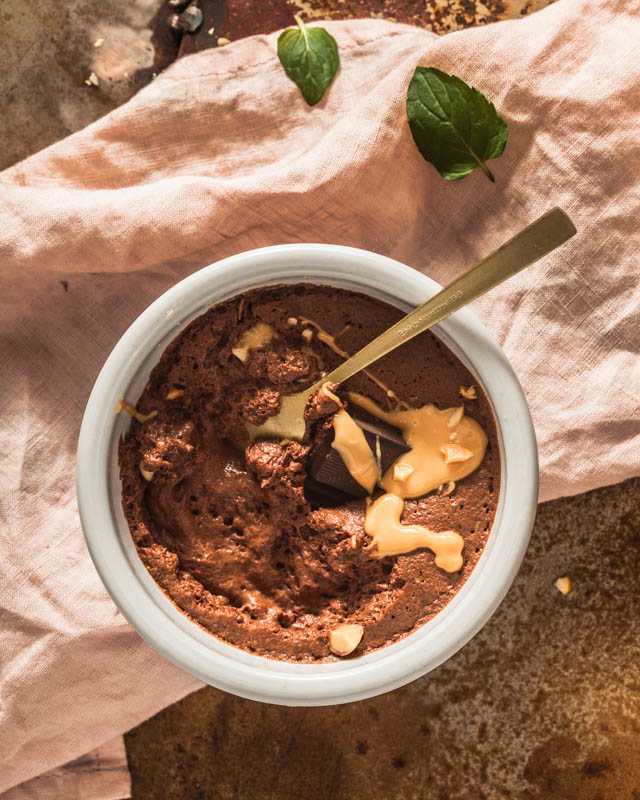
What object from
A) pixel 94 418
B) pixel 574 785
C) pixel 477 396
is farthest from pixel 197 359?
pixel 574 785

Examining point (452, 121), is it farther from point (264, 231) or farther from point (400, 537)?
point (400, 537)

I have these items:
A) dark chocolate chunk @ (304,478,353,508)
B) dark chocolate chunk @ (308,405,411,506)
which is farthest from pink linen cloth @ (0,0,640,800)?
dark chocolate chunk @ (304,478,353,508)

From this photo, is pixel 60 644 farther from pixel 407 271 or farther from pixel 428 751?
pixel 407 271

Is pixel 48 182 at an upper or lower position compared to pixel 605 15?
lower

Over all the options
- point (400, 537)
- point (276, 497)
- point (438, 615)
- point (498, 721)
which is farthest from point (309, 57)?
point (498, 721)

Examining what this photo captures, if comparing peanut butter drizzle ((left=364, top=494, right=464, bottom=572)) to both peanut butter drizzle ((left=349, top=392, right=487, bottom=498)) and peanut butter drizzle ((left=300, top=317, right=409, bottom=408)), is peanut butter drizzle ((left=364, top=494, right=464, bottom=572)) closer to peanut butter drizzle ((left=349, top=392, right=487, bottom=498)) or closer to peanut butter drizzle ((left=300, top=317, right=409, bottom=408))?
peanut butter drizzle ((left=349, top=392, right=487, bottom=498))

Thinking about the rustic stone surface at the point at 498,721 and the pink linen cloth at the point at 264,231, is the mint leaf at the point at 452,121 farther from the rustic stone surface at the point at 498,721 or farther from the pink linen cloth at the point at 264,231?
the rustic stone surface at the point at 498,721

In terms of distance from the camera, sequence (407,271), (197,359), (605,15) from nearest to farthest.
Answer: (407,271)
(197,359)
(605,15)
